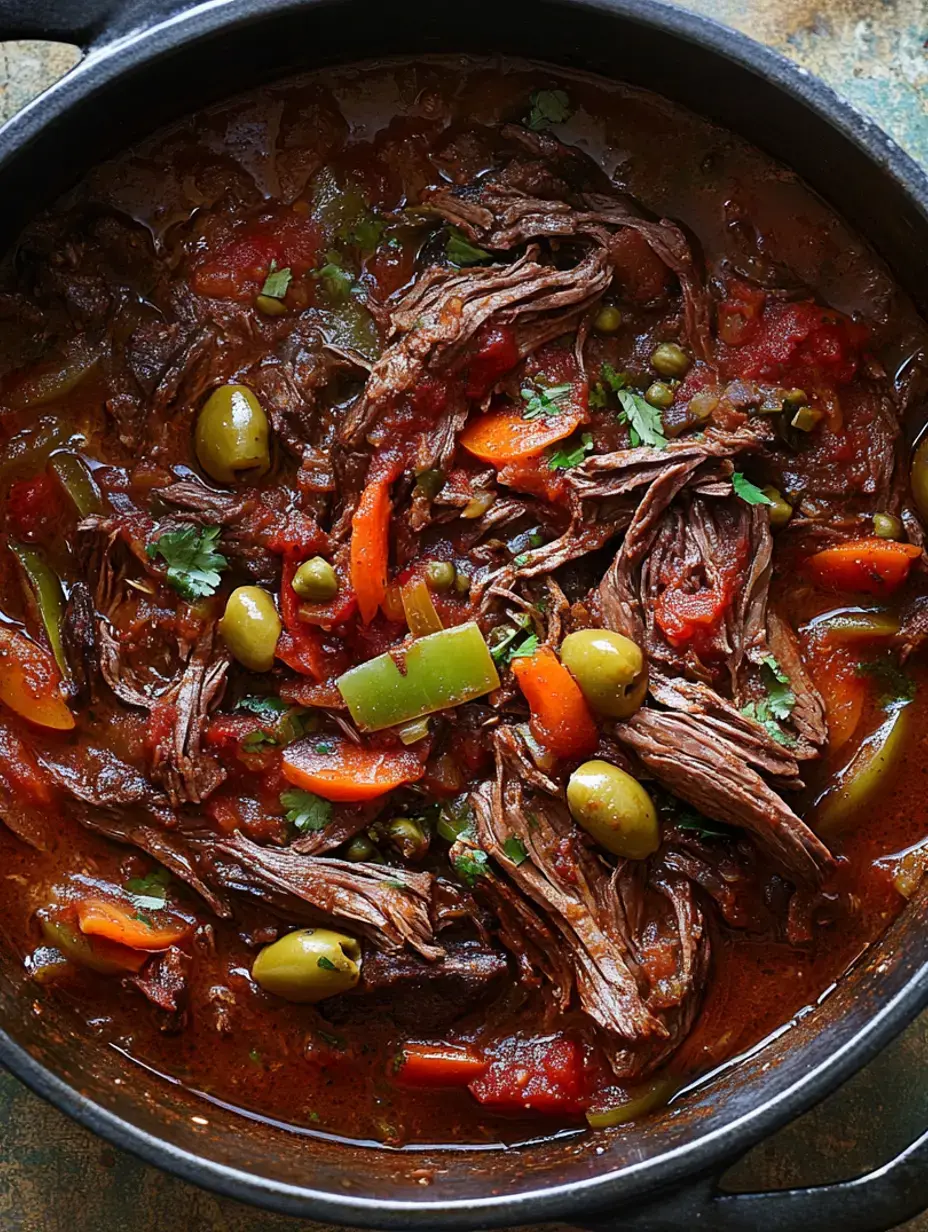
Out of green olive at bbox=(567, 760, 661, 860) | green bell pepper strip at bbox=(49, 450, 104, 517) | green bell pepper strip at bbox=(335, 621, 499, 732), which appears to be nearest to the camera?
green olive at bbox=(567, 760, 661, 860)

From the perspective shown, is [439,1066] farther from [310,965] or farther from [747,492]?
[747,492]

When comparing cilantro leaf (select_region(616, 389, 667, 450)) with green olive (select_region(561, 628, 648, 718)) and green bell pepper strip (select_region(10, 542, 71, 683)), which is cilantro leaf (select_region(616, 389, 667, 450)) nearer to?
green olive (select_region(561, 628, 648, 718))

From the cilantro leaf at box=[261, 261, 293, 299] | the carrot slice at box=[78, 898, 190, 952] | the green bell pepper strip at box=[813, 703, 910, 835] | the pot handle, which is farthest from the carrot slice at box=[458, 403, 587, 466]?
the pot handle

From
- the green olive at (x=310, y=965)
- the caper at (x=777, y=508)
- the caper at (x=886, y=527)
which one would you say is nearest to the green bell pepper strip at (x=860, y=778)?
the caper at (x=886, y=527)

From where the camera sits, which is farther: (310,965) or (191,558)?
(191,558)

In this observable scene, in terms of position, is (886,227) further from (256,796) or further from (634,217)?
(256,796)

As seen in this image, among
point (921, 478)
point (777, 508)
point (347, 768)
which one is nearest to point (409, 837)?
point (347, 768)
